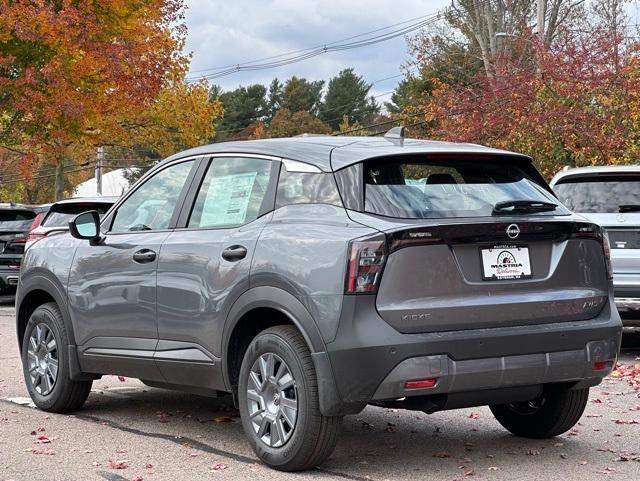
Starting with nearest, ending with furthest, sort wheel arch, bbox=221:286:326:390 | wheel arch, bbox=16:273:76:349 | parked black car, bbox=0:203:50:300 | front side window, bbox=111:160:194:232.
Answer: wheel arch, bbox=221:286:326:390 < front side window, bbox=111:160:194:232 < wheel arch, bbox=16:273:76:349 < parked black car, bbox=0:203:50:300

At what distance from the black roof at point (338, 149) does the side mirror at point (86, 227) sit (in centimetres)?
125

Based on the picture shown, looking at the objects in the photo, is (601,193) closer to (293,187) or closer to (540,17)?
(293,187)

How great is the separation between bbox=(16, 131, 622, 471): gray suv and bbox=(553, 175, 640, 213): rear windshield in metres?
4.69

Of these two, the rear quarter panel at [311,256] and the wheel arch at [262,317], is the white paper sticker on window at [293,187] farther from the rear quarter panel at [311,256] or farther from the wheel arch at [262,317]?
the wheel arch at [262,317]

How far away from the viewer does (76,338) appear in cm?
790

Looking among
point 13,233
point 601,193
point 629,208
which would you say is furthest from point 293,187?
point 13,233

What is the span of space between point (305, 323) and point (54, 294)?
2838mm

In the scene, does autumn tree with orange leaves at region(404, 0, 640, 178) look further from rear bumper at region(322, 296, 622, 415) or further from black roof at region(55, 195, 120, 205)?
rear bumper at region(322, 296, 622, 415)

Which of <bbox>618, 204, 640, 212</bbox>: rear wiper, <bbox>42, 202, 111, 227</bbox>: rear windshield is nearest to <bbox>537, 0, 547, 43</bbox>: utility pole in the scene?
<bbox>42, 202, 111, 227</bbox>: rear windshield

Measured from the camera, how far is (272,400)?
20.5 feet

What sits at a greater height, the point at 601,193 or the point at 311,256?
the point at 311,256

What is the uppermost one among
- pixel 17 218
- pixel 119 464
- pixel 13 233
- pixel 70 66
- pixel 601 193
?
pixel 70 66

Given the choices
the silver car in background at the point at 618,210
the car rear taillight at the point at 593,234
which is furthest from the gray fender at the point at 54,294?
the silver car in background at the point at 618,210

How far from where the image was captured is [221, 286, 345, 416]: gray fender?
5.79m
